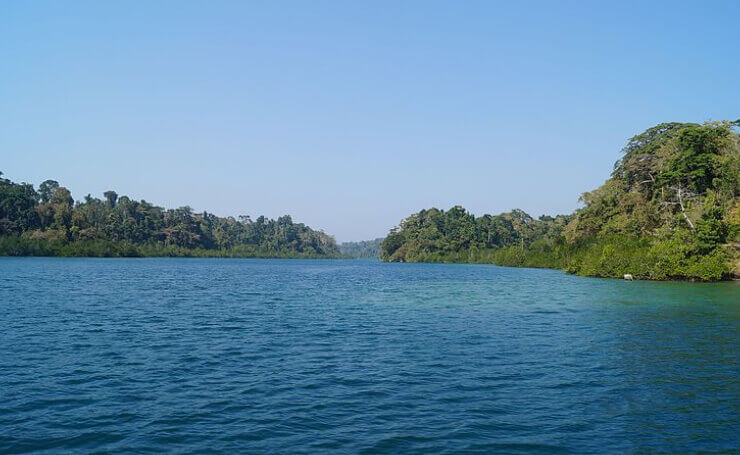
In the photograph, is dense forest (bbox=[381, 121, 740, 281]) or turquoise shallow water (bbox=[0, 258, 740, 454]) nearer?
turquoise shallow water (bbox=[0, 258, 740, 454])

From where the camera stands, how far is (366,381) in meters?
17.5

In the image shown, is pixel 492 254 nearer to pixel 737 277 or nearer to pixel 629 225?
pixel 629 225

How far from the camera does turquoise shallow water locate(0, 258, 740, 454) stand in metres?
12.5

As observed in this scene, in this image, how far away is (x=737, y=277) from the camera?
198 feet

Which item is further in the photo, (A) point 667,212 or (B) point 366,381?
(A) point 667,212

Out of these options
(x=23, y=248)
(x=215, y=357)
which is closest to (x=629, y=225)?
(x=215, y=357)

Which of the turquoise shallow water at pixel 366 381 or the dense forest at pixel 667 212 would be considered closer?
the turquoise shallow water at pixel 366 381

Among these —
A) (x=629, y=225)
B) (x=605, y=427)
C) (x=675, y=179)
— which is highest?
(x=675, y=179)

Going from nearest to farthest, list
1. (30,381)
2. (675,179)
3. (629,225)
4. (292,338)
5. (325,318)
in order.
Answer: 1. (30,381)
2. (292,338)
3. (325,318)
4. (675,179)
5. (629,225)

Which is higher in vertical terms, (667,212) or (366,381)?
(667,212)

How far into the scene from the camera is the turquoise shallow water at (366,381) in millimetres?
12453

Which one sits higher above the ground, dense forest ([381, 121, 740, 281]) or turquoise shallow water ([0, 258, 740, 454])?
dense forest ([381, 121, 740, 281])

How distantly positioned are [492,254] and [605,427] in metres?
160

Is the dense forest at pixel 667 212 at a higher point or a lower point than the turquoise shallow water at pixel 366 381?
higher
